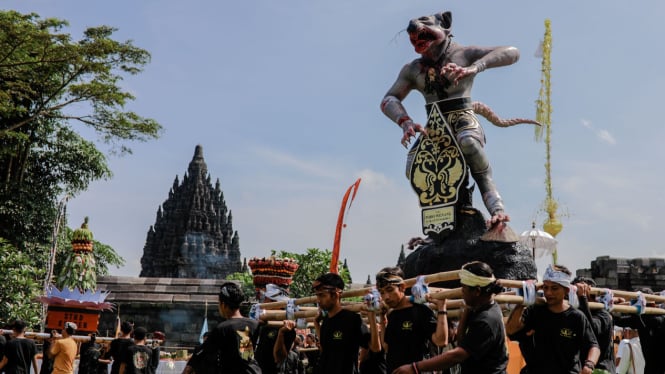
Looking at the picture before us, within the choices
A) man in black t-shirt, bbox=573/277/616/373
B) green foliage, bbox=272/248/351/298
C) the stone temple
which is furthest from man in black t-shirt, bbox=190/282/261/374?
the stone temple

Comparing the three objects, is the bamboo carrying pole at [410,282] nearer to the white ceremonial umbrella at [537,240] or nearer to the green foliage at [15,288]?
the white ceremonial umbrella at [537,240]

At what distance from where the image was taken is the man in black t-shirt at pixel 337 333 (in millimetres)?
5594

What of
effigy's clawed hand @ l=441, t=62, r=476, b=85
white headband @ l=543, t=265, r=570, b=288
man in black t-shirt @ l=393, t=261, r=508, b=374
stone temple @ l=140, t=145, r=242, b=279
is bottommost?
man in black t-shirt @ l=393, t=261, r=508, b=374

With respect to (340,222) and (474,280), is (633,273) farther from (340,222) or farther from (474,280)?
(474,280)

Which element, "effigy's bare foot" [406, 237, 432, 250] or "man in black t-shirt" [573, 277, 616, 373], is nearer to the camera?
"man in black t-shirt" [573, 277, 616, 373]

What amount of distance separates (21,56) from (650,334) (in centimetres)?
1938

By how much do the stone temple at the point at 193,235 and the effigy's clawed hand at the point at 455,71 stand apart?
49466mm

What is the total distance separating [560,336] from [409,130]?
4776 millimetres

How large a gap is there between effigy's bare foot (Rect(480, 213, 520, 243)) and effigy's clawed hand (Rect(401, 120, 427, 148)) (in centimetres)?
140

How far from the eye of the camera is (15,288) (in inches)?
809

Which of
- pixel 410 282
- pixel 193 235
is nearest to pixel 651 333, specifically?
pixel 410 282

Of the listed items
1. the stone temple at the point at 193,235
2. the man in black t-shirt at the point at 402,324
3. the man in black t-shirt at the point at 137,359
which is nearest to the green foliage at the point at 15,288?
the man in black t-shirt at the point at 137,359

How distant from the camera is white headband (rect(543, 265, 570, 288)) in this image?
4988mm

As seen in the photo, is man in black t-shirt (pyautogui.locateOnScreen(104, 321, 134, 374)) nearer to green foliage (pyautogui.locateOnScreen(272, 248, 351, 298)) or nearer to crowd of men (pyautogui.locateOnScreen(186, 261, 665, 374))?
crowd of men (pyautogui.locateOnScreen(186, 261, 665, 374))
